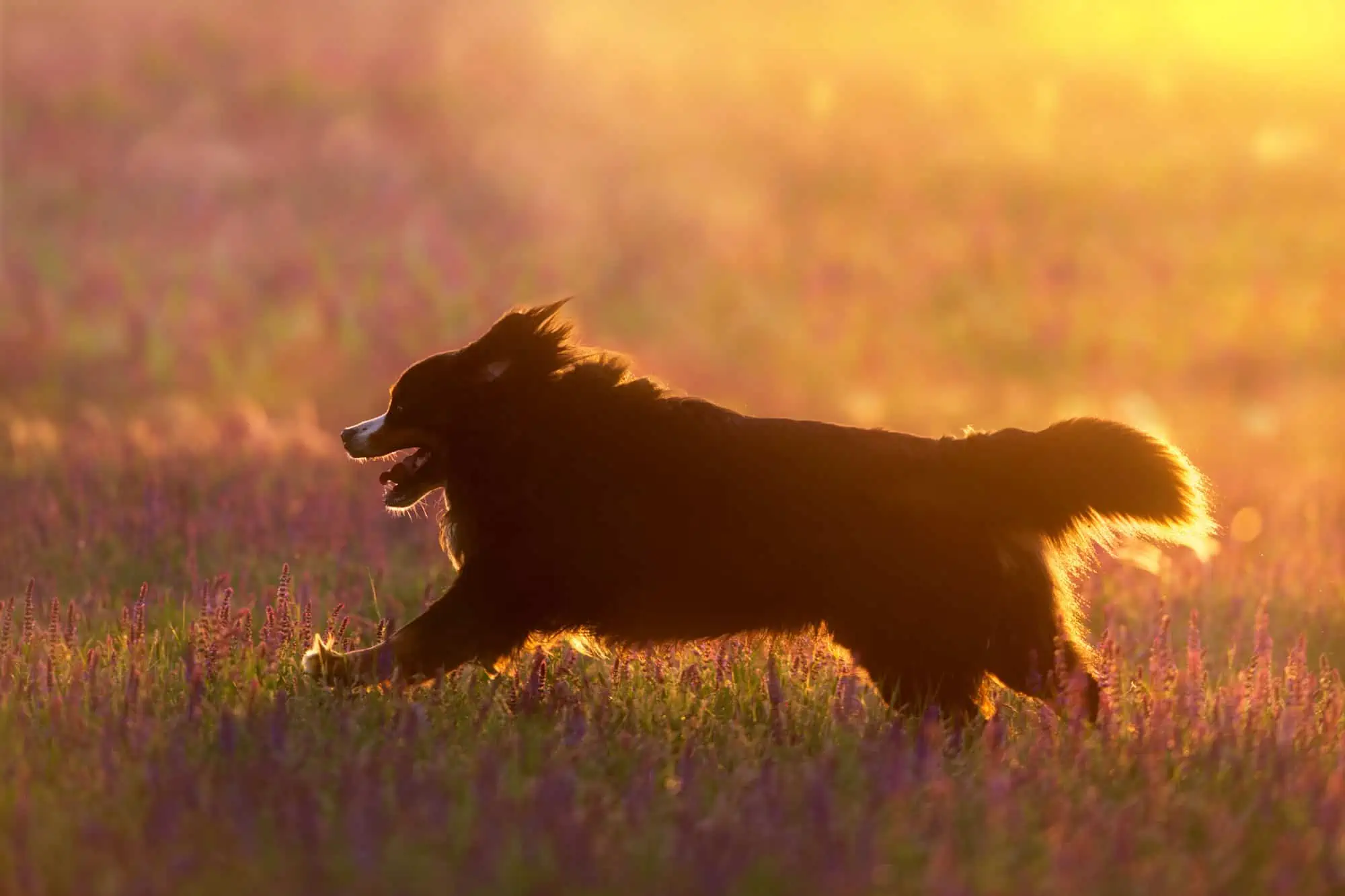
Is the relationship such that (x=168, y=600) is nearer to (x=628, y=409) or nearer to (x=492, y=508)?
(x=492, y=508)

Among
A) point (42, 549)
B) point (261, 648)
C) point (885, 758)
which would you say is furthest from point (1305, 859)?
point (42, 549)

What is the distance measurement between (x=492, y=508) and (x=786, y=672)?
3.98 feet

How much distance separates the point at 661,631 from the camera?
521cm

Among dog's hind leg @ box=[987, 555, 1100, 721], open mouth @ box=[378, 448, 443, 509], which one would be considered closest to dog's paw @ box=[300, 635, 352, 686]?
open mouth @ box=[378, 448, 443, 509]

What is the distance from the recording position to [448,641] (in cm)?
527

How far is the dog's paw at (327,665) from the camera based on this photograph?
522 centimetres

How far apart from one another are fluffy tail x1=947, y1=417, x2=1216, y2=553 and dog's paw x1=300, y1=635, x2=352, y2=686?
216cm

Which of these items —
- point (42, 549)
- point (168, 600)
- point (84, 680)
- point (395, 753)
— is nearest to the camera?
point (395, 753)

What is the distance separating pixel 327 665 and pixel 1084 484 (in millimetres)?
2599

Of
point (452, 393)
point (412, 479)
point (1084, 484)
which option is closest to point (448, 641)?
point (412, 479)

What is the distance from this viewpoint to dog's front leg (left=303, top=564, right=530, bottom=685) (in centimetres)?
522

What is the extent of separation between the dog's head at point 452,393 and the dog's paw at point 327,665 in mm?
654

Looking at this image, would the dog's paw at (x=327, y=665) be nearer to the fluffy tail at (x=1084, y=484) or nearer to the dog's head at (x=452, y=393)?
the dog's head at (x=452, y=393)

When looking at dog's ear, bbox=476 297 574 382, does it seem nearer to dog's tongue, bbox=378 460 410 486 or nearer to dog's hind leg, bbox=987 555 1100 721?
dog's tongue, bbox=378 460 410 486
